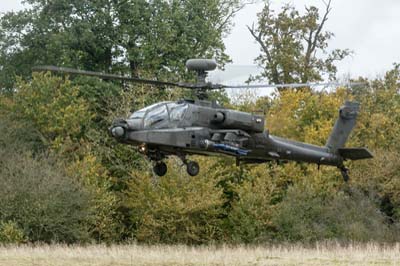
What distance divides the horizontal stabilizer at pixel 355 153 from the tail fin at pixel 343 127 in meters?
0.24

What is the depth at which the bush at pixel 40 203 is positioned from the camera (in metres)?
42.7

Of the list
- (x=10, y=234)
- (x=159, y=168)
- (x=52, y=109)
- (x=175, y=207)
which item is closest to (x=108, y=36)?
(x=52, y=109)

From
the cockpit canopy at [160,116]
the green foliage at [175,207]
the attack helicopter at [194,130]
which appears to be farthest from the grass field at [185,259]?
the green foliage at [175,207]

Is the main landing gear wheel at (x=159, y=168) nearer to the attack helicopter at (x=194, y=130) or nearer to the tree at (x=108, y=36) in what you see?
the attack helicopter at (x=194, y=130)

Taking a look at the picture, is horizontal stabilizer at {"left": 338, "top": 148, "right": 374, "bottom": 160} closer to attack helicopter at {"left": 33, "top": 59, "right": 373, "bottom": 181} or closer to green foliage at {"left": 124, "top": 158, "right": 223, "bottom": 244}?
attack helicopter at {"left": 33, "top": 59, "right": 373, "bottom": 181}

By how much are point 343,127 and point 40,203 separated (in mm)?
19217

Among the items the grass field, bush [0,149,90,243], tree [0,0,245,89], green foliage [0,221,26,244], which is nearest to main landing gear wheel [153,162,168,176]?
the grass field

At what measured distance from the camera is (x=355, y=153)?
1057 inches

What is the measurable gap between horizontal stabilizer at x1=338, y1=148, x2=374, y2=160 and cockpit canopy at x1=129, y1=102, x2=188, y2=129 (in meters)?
6.54

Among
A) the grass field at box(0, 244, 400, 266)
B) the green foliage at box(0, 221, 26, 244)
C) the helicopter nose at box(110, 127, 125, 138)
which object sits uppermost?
the helicopter nose at box(110, 127, 125, 138)

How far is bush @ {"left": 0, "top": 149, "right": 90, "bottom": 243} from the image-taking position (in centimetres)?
4266

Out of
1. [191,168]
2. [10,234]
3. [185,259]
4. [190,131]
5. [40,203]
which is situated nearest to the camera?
Answer: [190,131]

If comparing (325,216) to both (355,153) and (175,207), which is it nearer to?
(175,207)

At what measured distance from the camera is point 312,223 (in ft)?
151
